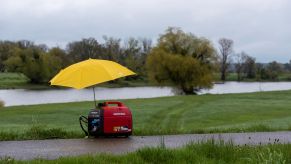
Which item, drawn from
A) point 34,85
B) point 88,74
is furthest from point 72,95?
point 88,74

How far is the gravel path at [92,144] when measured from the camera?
10648mm

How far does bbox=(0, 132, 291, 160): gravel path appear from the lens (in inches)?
419

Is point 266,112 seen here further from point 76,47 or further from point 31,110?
point 76,47

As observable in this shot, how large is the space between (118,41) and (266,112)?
317 feet

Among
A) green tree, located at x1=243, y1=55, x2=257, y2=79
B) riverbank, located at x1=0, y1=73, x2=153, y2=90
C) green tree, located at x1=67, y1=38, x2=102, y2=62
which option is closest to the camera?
riverbank, located at x1=0, y1=73, x2=153, y2=90

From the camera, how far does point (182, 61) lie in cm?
7681

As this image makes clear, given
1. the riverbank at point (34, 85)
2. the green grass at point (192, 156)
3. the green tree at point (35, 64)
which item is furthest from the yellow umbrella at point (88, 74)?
the green tree at point (35, 64)

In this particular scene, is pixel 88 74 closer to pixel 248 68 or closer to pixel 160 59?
pixel 160 59

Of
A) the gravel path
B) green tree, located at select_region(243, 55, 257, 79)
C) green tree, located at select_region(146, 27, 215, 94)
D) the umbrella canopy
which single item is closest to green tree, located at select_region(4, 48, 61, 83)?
green tree, located at select_region(146, 27, 215, 94)

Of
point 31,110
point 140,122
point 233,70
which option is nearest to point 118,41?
point 233,70

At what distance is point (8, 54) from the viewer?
13450 centimetres

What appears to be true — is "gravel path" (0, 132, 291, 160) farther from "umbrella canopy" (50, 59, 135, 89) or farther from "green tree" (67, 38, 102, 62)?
"green tree" (67, 38, 102, 62)

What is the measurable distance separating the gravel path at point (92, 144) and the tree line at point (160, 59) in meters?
48.4

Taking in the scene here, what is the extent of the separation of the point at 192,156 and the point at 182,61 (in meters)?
67.7
